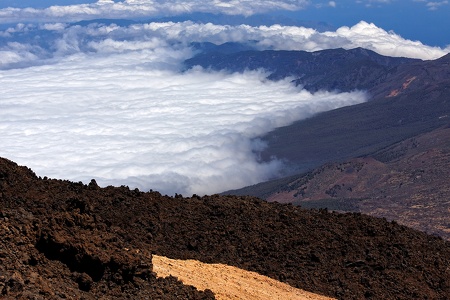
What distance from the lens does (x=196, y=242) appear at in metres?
22.1

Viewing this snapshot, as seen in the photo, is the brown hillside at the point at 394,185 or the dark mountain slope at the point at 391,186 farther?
the dark mountain slope at the point at 391,186

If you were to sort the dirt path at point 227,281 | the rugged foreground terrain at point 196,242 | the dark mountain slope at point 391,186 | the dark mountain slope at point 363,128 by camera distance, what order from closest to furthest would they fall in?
the rugged foreground terrain at point 196,242 → the dirt path at point 227,281 → the dark mountain slope at point 391,186 → the dark mountain slope at point 363,128

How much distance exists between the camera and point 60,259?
1498cm

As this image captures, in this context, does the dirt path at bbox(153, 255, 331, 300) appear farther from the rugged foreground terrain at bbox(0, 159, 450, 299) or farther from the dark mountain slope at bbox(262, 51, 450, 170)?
the dark mountain slope at bbox(262, 51, 450, 170)

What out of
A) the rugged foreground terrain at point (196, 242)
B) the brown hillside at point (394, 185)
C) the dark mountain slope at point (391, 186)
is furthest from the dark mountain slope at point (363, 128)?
the rugged foreground terrain at point (196, 242)

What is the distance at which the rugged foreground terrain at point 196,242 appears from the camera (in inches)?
591

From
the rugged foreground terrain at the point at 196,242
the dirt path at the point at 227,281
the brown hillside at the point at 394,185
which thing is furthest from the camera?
the brown hillside at the point at 394,185

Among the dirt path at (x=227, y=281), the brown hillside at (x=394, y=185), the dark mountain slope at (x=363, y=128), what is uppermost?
the dark mountain slope at (x=363, y=128)

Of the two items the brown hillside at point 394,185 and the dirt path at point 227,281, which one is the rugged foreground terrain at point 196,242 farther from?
the brown hillside at point 394,185

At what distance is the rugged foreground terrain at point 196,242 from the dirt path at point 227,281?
0.61 meters

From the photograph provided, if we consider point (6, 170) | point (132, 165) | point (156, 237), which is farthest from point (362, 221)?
point (132, 165)

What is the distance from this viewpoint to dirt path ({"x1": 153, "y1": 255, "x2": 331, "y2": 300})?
56.7ft

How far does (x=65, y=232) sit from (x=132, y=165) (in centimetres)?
14730

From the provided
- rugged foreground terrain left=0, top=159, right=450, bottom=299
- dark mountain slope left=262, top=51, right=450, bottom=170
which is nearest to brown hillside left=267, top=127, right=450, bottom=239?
dark mountain slope left=262, top=51, right=450, bottom=170
